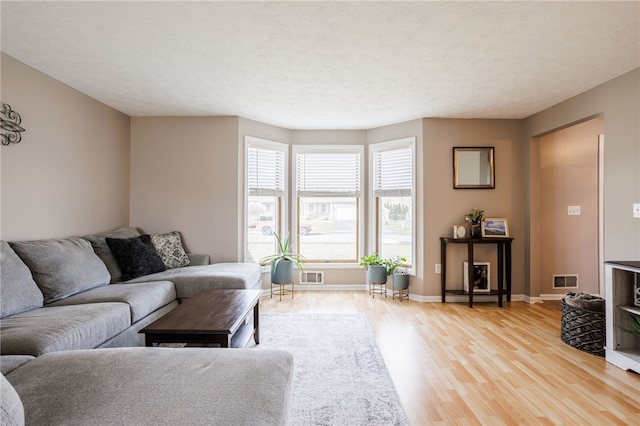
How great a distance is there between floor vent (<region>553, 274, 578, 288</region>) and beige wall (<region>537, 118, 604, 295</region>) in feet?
0.17

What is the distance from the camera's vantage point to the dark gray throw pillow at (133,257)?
3.27 m

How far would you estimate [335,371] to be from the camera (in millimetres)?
2322

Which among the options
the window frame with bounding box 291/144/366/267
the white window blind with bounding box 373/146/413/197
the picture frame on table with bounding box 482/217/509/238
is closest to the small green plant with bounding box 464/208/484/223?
the picture frame on table with bounding box 482/217/509/238

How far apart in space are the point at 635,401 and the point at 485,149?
3.14m

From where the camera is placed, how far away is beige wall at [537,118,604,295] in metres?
4.32

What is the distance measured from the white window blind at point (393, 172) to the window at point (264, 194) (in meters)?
1.41

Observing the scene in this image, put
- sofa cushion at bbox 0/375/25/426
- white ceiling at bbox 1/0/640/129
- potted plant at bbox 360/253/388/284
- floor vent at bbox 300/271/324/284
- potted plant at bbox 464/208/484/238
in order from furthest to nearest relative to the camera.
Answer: floor vent at bbox 300/271/324/284
potted plant at bbox 360/253/388/284
potted plant at bbox 464/208/484/238
white ceiling at bbox 1/0/640/129
sofa cushion at bbox 0/375/25/426

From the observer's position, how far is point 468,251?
4078mm

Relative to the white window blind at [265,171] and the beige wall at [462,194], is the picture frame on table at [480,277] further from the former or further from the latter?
the white window blind at [265,171]

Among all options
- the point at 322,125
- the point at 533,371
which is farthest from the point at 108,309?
the point at 322,125

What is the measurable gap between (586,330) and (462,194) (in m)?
2.09

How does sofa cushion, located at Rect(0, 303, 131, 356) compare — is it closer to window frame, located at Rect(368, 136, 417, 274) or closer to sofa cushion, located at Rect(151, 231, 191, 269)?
sofa cushion, located at Rect(151, 231, 191, 269)

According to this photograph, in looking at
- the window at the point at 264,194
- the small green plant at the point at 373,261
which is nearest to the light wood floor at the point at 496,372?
the small green plant at the point at 373,261

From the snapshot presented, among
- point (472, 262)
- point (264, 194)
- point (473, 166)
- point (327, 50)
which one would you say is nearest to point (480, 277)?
point (472, 262)
